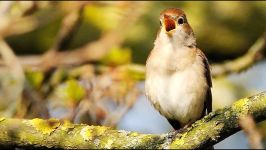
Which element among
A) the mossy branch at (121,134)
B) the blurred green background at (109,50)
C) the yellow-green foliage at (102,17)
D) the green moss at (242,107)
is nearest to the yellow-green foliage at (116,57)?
the blurred green background at (109,50)

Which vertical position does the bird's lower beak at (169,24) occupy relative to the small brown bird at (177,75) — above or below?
above

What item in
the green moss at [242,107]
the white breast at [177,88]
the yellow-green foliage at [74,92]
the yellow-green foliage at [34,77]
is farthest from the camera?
the yellow-green foliage at [34,77]

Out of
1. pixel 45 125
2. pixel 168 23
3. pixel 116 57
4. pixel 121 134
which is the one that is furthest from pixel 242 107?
pixel 116 57

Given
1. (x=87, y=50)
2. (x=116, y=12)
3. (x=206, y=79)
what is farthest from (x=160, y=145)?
(x=116, y=12)

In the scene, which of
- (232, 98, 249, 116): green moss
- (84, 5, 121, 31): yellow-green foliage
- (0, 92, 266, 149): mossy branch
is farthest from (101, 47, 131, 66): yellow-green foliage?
(232, 98, 249, 116): green moss

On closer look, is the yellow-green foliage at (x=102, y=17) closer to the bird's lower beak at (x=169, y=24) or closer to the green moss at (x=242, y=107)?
the bird's lower beak at (x=169, y=24)

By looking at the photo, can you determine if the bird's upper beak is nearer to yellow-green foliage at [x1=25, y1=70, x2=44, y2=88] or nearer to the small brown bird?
the small brown bird

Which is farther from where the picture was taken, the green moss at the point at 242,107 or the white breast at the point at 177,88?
the white breast at the point at 177,88

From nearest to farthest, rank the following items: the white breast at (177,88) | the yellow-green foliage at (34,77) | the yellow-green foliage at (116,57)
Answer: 1. the white breast at (177,88)
2. the yellow-green foliage at (34,77)
3. the yellow-green foliage at (116,57)
